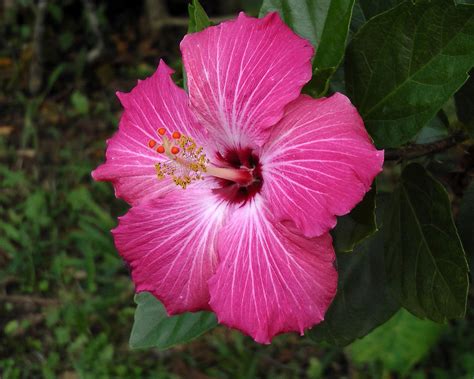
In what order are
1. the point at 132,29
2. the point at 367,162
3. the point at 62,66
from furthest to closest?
the point at 132,29 → the point at 62,66 → the point at 367,162

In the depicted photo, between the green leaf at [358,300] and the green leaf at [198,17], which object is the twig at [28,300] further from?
the green leaf at [198,17]

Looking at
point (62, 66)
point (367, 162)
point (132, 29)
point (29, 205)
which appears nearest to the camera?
point (367, 162)

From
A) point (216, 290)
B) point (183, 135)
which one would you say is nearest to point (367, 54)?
point (183, 135)

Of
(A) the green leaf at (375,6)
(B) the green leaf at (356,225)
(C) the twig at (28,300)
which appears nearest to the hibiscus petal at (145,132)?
(B) the green leaf at (356,225)

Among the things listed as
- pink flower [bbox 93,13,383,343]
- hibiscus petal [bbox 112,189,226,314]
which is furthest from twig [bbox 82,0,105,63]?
hibiscus petal [bbox 112,189,226,314]

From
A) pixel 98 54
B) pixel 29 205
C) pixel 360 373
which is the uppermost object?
pixel 98 54

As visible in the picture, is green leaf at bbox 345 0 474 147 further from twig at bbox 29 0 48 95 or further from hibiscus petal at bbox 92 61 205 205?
twig at bbox 29 0 48 95

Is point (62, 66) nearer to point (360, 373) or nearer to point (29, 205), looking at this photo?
point (29, 205)

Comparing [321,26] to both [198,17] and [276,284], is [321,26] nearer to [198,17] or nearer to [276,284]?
[198,17]

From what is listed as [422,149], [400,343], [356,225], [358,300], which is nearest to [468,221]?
[422,149]
